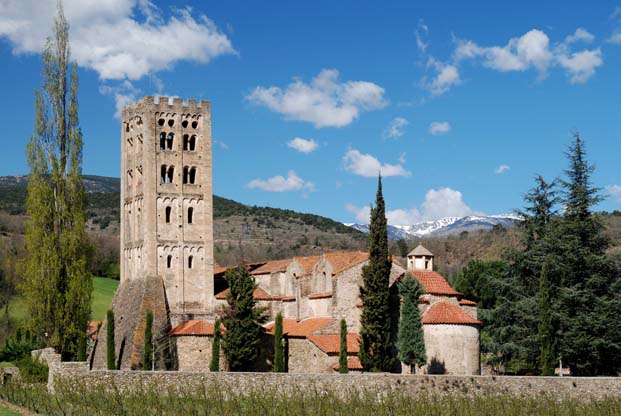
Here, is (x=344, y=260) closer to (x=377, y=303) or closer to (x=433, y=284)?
(x=433, y=284)

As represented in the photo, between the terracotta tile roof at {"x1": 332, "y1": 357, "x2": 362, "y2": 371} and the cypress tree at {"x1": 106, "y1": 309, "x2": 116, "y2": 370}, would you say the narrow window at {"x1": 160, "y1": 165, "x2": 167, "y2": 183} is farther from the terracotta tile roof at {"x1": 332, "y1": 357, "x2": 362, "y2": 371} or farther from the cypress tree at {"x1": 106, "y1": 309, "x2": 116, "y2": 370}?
the terracotta tile roof at {"x1": 332, "y1": 357, "x2": 362, "y2": 371}

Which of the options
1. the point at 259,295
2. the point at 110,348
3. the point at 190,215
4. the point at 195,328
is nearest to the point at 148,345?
the point at 110,348

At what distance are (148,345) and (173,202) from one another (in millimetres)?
10035

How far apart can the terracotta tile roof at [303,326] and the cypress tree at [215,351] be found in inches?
162

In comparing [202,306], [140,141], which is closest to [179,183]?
[140,141]

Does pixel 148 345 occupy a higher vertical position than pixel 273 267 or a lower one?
lower

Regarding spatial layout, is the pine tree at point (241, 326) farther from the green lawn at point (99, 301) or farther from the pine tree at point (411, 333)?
the green lawn at point (99, 301)

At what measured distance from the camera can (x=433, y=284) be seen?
46.3m

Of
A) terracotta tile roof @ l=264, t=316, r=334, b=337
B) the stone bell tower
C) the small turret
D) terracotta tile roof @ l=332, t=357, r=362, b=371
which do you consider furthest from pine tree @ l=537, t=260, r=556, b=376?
the stone bell tower

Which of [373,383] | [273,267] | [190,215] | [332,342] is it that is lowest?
[373,383]

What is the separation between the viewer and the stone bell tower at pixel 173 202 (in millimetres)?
50781

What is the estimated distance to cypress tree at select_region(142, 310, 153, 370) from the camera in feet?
145

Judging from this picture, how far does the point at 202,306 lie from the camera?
168 ft

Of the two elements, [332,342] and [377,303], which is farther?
[332,342]
